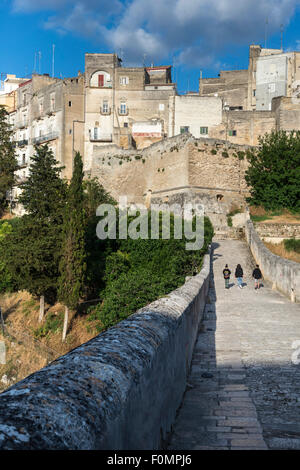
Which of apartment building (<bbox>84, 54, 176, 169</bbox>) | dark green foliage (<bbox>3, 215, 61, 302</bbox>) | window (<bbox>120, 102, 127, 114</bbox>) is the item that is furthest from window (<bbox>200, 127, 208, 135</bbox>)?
dark green foliage (<bbox>3, 215, 61, 302</bbox>)

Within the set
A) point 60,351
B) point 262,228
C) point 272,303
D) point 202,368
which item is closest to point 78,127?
point 262,228

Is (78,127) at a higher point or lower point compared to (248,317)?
higher

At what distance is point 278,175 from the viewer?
3622 centimetres

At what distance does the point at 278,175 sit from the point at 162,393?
114ft

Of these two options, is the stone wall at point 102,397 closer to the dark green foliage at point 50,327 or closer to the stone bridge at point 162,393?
the stone bridge at point 162,393

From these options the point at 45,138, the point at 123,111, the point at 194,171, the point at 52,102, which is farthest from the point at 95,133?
the point at 194,171

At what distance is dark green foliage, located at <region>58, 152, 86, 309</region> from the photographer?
78.1 ft

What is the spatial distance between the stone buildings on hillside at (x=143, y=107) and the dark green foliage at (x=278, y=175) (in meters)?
12.7

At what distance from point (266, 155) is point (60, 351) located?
23283 mm

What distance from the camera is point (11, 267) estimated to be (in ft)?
85.8

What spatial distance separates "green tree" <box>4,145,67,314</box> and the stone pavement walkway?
53.0ft

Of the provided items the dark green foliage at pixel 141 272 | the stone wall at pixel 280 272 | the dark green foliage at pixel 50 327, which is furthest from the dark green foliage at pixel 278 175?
the dark green foliage at pixel 50 327
